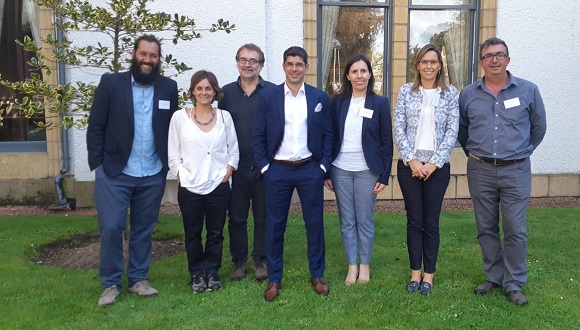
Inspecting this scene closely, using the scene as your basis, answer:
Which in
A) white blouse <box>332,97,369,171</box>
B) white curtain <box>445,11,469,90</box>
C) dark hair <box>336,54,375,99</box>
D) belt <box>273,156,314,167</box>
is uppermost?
white curtain <box>445,11,469,90</box>

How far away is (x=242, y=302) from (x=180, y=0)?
524 cm

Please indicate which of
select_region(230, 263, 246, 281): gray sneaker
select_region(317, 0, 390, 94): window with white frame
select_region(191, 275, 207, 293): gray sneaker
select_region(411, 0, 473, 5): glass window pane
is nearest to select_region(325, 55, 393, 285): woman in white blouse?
select_region(230, 263, 246, 281): gray sneaker

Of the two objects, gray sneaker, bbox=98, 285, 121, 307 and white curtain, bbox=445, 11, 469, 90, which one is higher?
white curtain, bbox=445, 11, 469, 90

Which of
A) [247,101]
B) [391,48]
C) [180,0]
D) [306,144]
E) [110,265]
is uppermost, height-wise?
[180,0]

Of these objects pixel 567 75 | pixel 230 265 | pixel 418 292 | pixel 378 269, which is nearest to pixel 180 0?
pixel 230 265

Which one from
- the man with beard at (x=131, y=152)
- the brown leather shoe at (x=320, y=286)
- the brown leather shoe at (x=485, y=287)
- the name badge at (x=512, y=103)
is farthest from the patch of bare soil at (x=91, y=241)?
the name badge at (x=512, y=103)

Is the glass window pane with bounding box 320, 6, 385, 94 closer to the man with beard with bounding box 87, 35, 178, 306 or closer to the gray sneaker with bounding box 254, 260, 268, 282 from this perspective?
the gray sneaker with bounding box 254, 260, 268, 282

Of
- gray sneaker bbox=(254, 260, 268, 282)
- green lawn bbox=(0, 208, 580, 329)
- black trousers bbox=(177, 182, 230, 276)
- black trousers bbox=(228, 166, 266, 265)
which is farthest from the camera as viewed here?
gray sneaker bbox=(254, 260, 268, 282)

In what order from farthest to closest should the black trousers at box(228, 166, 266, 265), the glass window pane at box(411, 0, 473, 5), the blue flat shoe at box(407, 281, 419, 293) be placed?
the glass window pane at box(411, 0, 473, 5) < the black trousers at box(228, 166, 266, 265) < the blue flat shoe at box(407, 281, 419, 293)

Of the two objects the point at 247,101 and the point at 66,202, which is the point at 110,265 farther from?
the point at 66,202

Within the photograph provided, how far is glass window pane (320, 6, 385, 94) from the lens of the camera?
8586mm

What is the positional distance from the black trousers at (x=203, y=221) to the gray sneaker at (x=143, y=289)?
377mm

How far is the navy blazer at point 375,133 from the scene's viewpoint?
4484 millimetres

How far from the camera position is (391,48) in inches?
336
